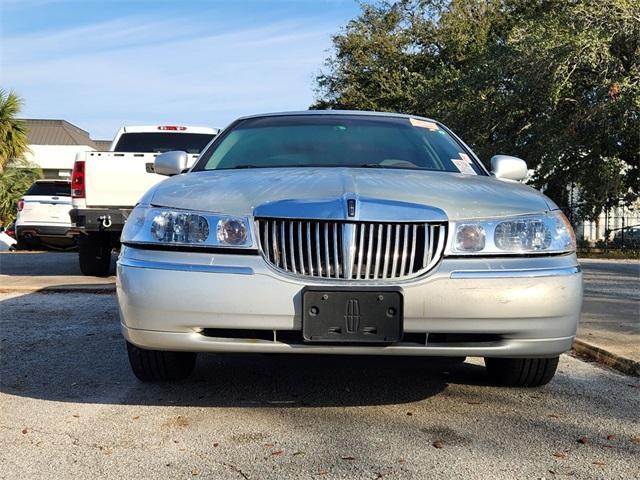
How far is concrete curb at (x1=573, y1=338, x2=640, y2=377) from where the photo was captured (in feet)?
15.2

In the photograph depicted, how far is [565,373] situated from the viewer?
4.67 m

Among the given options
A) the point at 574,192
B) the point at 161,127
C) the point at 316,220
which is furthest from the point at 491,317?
the point at 574,192

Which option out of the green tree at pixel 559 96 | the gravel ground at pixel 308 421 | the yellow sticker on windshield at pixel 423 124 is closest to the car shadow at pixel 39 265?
the gravel ground at pixel 308 421

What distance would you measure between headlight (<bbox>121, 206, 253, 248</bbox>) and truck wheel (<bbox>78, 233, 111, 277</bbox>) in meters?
6.62

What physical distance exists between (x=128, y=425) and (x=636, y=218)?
22.9 m

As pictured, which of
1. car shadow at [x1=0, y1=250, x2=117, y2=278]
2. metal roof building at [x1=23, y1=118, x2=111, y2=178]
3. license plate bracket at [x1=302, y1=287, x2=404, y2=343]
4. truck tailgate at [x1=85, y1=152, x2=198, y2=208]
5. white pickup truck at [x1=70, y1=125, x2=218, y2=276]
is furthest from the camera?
metal roof building at [x1=23, y1=118, x2=111, y2=178]

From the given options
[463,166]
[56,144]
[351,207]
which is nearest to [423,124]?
[463,166]

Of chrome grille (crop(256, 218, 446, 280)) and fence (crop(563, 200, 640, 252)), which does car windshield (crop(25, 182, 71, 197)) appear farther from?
fence (crop(563, 200, 640, 252))

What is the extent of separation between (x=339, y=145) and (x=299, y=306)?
1727 millimetres

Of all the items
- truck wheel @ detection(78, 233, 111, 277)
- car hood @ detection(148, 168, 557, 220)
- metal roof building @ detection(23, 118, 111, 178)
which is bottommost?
truck wheel @ detection(78, 233, 111, 277)

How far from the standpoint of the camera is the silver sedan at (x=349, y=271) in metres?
3.27

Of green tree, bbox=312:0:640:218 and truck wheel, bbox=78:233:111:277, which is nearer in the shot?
truck wheel, bbox=78:233:111:277

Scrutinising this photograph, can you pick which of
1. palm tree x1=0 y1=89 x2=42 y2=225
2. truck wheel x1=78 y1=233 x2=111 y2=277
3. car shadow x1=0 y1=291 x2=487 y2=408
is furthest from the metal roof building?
car shadow x1=0 y1=291 x2=487 y2=408

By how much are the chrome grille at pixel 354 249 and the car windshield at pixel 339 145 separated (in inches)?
42.0
